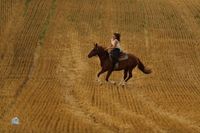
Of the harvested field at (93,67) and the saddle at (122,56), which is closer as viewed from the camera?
the harvested field at (93,67)

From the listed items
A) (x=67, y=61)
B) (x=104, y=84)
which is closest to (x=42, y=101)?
(x=104, y=84)

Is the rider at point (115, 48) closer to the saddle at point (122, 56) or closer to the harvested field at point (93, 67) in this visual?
the saddle at point (122, 56)

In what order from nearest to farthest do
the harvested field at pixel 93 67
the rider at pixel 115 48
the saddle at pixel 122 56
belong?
the harvested field at pixel 93 67 → the rider at pixel 115 48 → the saddle at pixel 122 56

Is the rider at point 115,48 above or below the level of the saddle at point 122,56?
above

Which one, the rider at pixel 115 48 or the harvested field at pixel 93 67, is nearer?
the harvested field at pixel 93 67

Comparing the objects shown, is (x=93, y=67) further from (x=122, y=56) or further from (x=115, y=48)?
(x=115, y=48)

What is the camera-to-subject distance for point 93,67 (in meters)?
30.6

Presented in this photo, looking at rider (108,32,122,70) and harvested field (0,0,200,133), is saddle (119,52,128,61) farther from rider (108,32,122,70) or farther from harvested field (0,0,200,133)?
harvested field (0,0,200,133)

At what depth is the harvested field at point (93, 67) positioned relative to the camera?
20078 mm

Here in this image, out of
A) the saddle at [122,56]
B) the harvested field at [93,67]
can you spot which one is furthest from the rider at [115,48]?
the harvested field at [93,67]

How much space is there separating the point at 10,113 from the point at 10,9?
19.9 m

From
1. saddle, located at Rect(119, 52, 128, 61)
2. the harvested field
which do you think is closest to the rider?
saddle, located at Rect(119, 52, 128, 61)

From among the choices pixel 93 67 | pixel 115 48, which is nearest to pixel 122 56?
pixel 115 48

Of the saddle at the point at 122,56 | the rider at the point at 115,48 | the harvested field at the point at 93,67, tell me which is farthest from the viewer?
the saddle at the point at 122,56
